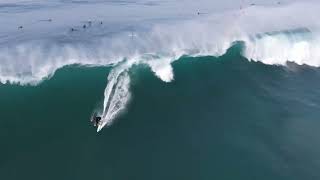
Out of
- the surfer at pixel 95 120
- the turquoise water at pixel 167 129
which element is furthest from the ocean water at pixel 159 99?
the surfer at pixel 95 120

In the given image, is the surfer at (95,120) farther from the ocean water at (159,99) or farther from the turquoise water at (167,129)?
the turquoise water at (167,129)

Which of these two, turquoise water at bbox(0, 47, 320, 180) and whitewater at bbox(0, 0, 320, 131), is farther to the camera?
whitewater at bbox(0, 0, 320, 131)

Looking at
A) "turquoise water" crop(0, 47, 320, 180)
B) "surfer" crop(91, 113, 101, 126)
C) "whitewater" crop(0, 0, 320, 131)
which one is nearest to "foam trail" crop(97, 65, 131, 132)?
"whitewater" crop(0, 0, 320, 131)

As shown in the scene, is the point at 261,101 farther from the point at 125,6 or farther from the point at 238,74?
the point at 125,6

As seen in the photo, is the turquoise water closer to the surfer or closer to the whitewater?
the surfer

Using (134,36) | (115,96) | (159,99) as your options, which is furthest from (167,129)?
(134,36)

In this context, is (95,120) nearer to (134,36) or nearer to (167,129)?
(167,129)
